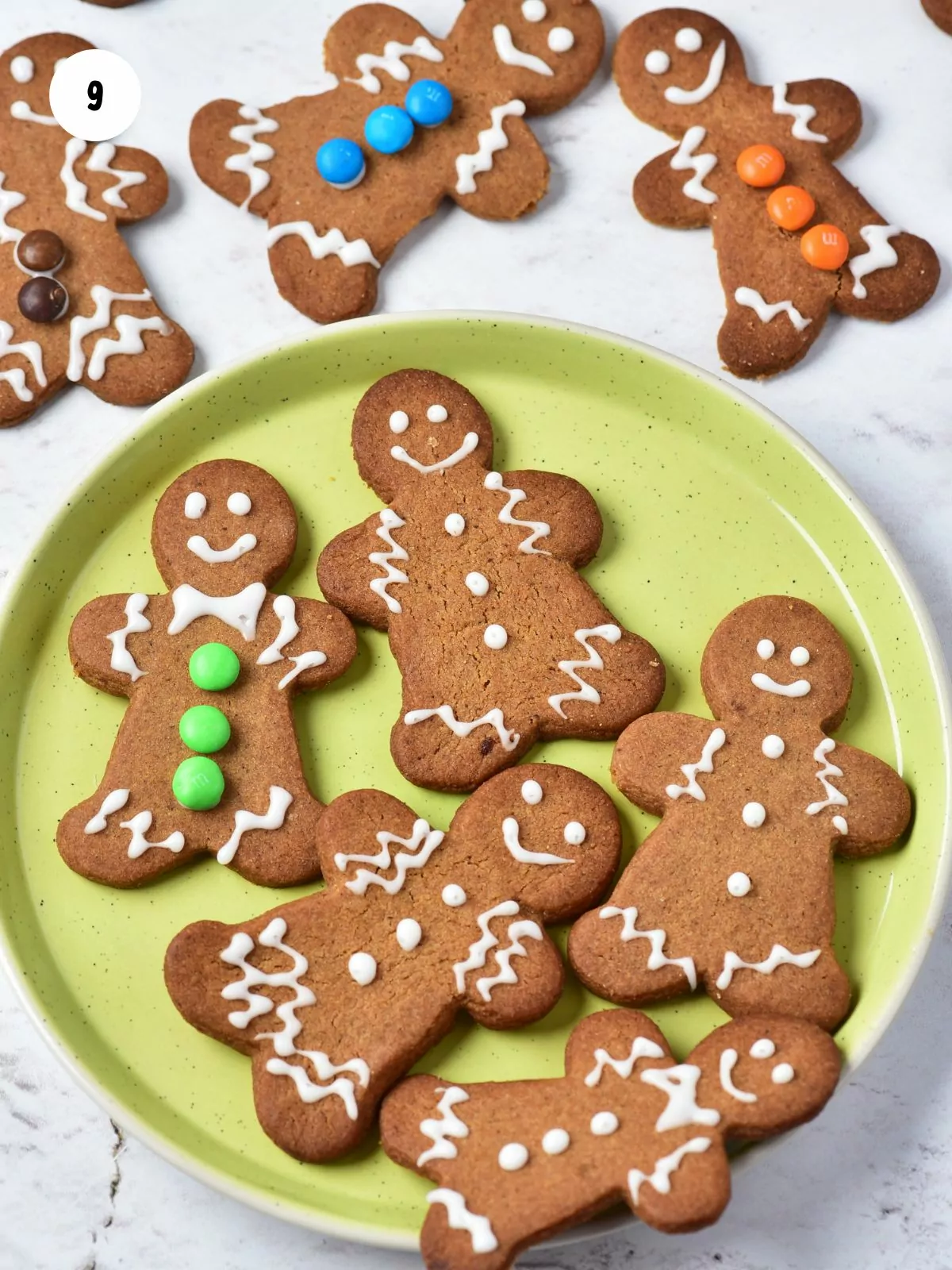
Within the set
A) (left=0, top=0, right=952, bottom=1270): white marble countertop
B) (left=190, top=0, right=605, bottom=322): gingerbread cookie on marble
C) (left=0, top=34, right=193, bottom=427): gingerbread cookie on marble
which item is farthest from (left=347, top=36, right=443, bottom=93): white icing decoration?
(left=0, top=34, right=193, bottom=427): gingerbread cookie on marble

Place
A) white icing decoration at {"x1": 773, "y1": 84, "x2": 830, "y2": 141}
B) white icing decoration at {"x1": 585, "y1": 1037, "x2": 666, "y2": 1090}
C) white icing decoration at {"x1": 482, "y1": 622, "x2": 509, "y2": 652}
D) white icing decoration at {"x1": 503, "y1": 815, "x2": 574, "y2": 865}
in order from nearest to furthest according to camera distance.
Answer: white icing decoration at {"x1": 585, "y1": 1037, "x2": 666, "y2": 1090} → white icing decoration at {"x1": 503, "y1": 815, "x2": 574, "y2": 865} → white icing decoration at {"x1": 482, "y1": 622, "x2": 509, "y2": 652} → white icing decoration at {"x1": 773, "y1": 84, "x2": 830, "y2": 141}

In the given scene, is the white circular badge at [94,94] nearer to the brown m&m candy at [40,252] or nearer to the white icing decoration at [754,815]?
the brown m&m candy at [40,252]

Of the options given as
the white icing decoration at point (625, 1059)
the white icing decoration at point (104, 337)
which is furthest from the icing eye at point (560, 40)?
the white icing decoration at point (625, 1059)

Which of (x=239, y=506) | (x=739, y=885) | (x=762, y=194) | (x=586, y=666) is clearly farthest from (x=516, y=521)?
(x=762, y=194)

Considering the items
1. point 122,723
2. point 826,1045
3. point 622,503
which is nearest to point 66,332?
point 122,723

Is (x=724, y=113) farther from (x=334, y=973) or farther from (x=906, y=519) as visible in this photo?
(x=334, y=973)

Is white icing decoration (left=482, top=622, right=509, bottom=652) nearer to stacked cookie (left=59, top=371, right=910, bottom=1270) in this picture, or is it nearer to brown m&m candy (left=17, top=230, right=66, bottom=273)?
stacked cookie (left=59, top=371, right=910, bottom=1270)
